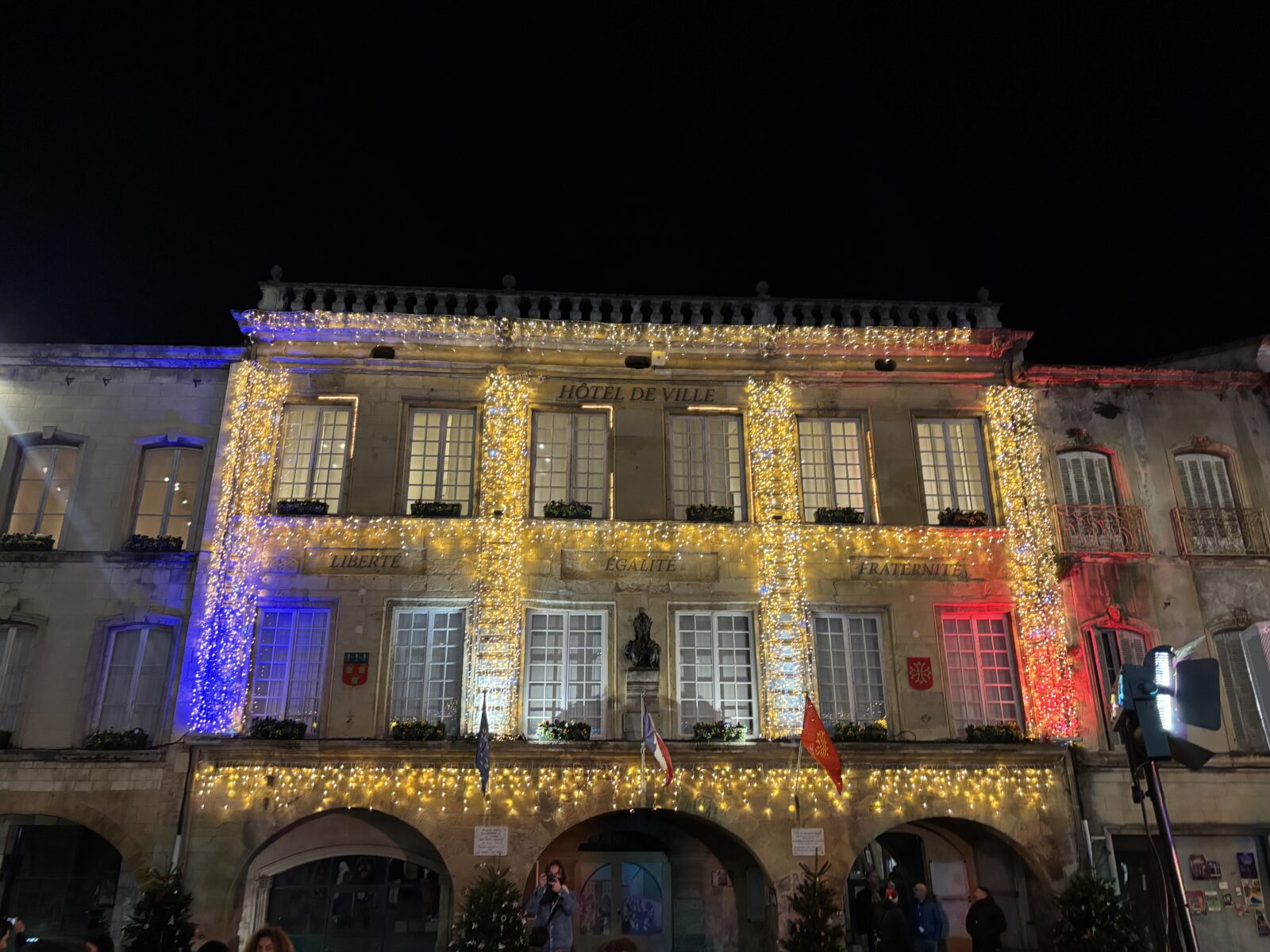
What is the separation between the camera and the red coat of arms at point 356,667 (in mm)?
16172

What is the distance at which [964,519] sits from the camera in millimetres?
17703

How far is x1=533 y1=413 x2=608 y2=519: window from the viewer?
58.3 ft

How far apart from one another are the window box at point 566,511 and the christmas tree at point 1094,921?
1006 cm

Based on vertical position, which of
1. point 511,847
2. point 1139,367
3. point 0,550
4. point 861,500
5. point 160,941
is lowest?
point 160,941

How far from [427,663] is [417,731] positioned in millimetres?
1281

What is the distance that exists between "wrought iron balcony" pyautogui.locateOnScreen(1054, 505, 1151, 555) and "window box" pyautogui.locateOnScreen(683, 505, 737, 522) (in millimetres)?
6169

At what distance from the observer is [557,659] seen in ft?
54.9

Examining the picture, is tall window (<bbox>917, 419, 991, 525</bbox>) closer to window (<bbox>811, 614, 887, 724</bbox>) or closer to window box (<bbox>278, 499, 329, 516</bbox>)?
window (<bbox>811, 614, 887, 724</bbox>)

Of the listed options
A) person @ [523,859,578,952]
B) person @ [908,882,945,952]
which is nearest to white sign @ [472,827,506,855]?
person @ [523,859,578,952]

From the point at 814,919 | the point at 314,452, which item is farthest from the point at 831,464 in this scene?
the point at 314,452

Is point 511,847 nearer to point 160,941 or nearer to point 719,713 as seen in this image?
point 719,713

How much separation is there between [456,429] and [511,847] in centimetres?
757

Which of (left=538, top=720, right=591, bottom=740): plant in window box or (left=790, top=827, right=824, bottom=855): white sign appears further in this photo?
(left=538, top=720, right=591, bottom=740): plant in window box

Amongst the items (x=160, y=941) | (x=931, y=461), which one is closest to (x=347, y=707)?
(x=160, y=941)
